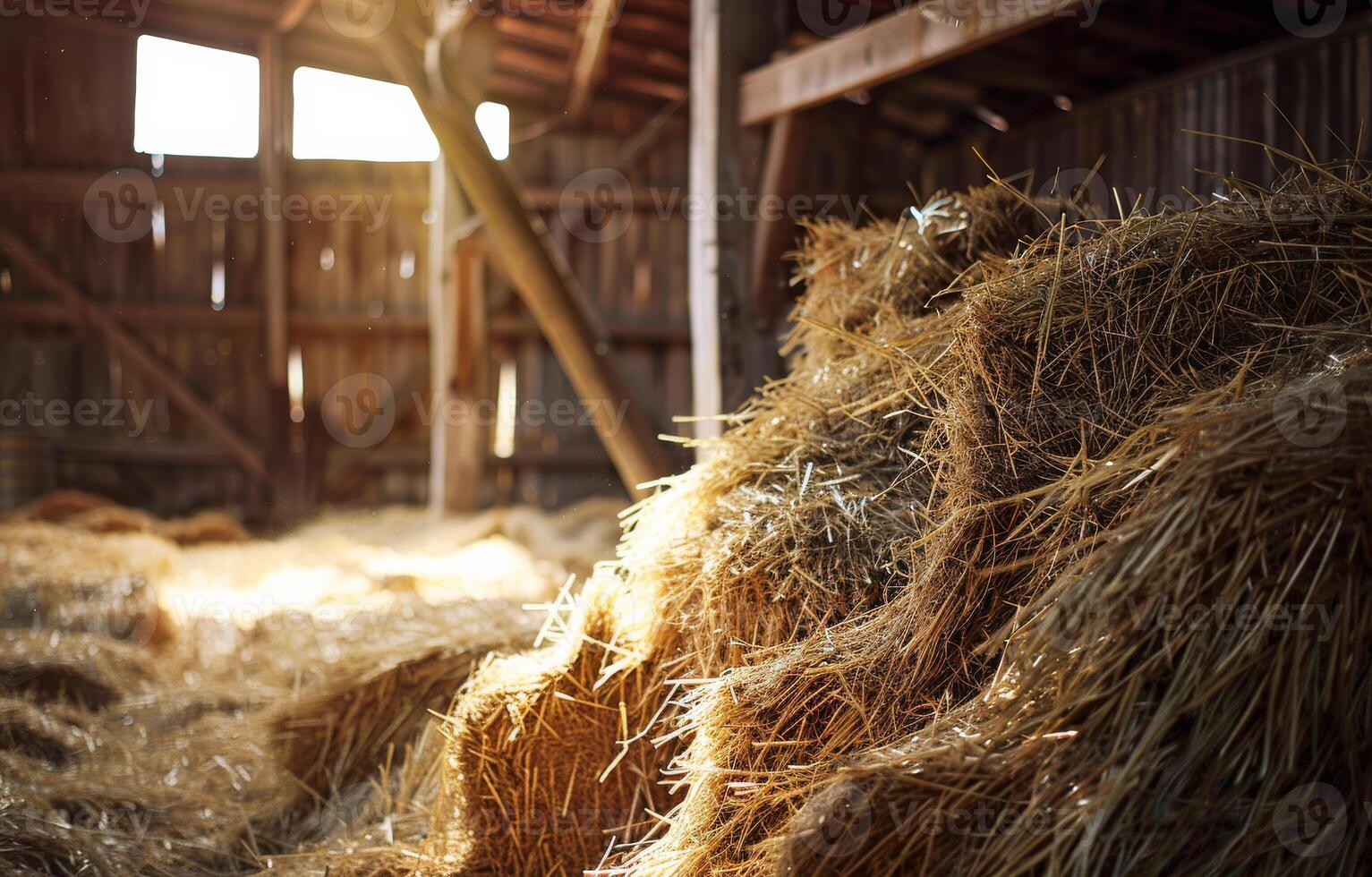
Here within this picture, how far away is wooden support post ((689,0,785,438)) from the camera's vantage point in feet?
12.3

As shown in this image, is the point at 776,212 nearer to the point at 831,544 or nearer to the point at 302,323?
the point at 831,544

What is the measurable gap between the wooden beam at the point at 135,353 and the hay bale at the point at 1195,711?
8.76 m

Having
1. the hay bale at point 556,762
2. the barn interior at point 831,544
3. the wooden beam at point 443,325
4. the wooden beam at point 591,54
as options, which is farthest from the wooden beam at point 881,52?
A: the wooden beam at point 443,325

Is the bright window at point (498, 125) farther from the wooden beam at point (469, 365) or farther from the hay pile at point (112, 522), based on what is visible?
the hay pile at point (112, 522)

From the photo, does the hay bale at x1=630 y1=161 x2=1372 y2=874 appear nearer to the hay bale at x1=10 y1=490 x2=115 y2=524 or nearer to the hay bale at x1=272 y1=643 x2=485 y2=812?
the hay bale at x1=272 y1=643 x2=485 y2=812

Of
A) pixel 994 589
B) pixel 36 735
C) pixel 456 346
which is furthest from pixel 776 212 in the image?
pixel 456 346

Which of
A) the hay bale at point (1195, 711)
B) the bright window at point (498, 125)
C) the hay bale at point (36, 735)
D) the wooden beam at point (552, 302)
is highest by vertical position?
the bright window at point (498, 125)

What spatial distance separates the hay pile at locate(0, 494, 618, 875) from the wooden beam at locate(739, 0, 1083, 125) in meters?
1.95

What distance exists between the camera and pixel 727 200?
3768 mm

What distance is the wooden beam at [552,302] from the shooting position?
405 cm

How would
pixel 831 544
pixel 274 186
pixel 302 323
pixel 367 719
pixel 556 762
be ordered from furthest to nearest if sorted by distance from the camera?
pixel 302 323 → pixel 274 186 → pixel 367 719 → pixel 556 762 → pixel 831 544

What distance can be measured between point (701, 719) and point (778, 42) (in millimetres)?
2910

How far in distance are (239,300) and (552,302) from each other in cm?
630

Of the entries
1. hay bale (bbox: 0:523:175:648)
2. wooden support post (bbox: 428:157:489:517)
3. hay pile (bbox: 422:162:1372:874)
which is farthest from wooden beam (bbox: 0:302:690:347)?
hay pile (bbox: 422:162:1372:874)
